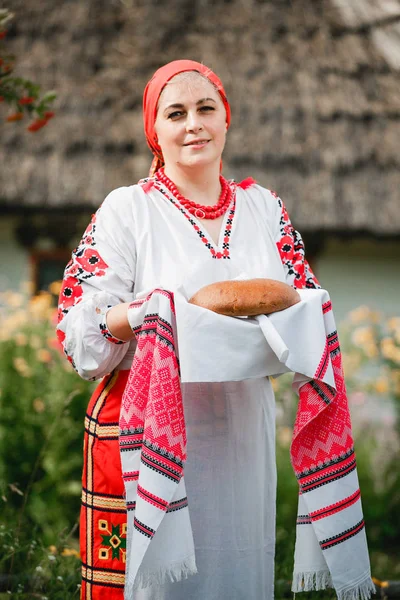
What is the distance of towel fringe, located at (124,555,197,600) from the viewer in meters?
1.45

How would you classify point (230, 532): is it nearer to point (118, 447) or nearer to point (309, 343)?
point (118, 447)

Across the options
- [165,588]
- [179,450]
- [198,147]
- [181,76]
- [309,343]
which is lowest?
[165,588]

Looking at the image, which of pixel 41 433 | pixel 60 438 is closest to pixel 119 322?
pixel 60 438

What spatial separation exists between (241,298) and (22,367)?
225cm

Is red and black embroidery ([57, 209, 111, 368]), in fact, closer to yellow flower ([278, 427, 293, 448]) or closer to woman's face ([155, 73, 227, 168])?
woman's face ([155, 73, 227, 168])

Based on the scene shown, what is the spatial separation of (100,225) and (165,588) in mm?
848

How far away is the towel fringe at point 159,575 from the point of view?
1.45m

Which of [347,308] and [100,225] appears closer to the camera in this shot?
[100,225]

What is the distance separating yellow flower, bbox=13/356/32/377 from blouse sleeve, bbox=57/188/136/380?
1.87m

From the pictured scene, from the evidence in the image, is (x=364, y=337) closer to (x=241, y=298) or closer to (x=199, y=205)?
(x=199, y=205)

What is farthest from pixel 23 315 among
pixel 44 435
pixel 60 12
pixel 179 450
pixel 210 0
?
pixel 210 0

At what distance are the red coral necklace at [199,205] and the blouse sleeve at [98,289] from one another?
0.11 m

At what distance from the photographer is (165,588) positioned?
1.60m

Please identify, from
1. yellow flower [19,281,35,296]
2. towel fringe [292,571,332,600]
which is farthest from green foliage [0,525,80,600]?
yellow flower [19,281,35,296]
